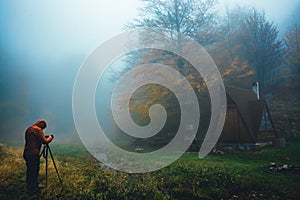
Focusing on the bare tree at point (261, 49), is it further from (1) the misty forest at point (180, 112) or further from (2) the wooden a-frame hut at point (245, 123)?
(2) the wooden a-frame hut at point (245, 123)

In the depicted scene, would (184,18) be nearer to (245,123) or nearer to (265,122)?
(245,123)

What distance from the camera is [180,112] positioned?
18.3 meters

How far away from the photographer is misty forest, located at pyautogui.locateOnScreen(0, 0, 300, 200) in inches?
302

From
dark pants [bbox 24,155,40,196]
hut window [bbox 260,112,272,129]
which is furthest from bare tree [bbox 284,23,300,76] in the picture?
dark pants [bbox 24,155,40,196]

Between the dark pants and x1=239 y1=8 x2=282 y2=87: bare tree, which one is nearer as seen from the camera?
the dark pants

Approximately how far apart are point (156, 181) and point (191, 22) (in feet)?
44.2

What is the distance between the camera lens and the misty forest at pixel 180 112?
7.66 meters

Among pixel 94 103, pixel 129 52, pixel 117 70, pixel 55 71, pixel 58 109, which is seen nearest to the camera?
pixel 129 52

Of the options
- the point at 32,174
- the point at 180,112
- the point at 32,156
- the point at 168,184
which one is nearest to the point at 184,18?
the point at 180,112

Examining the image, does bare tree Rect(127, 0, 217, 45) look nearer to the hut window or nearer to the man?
the hut window

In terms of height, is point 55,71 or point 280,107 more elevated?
point 55,71

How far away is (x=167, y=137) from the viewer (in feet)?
64.2

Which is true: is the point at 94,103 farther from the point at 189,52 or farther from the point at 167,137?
the point at 189,52

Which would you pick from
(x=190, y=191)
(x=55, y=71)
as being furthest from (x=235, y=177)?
(x=55, y=71)
